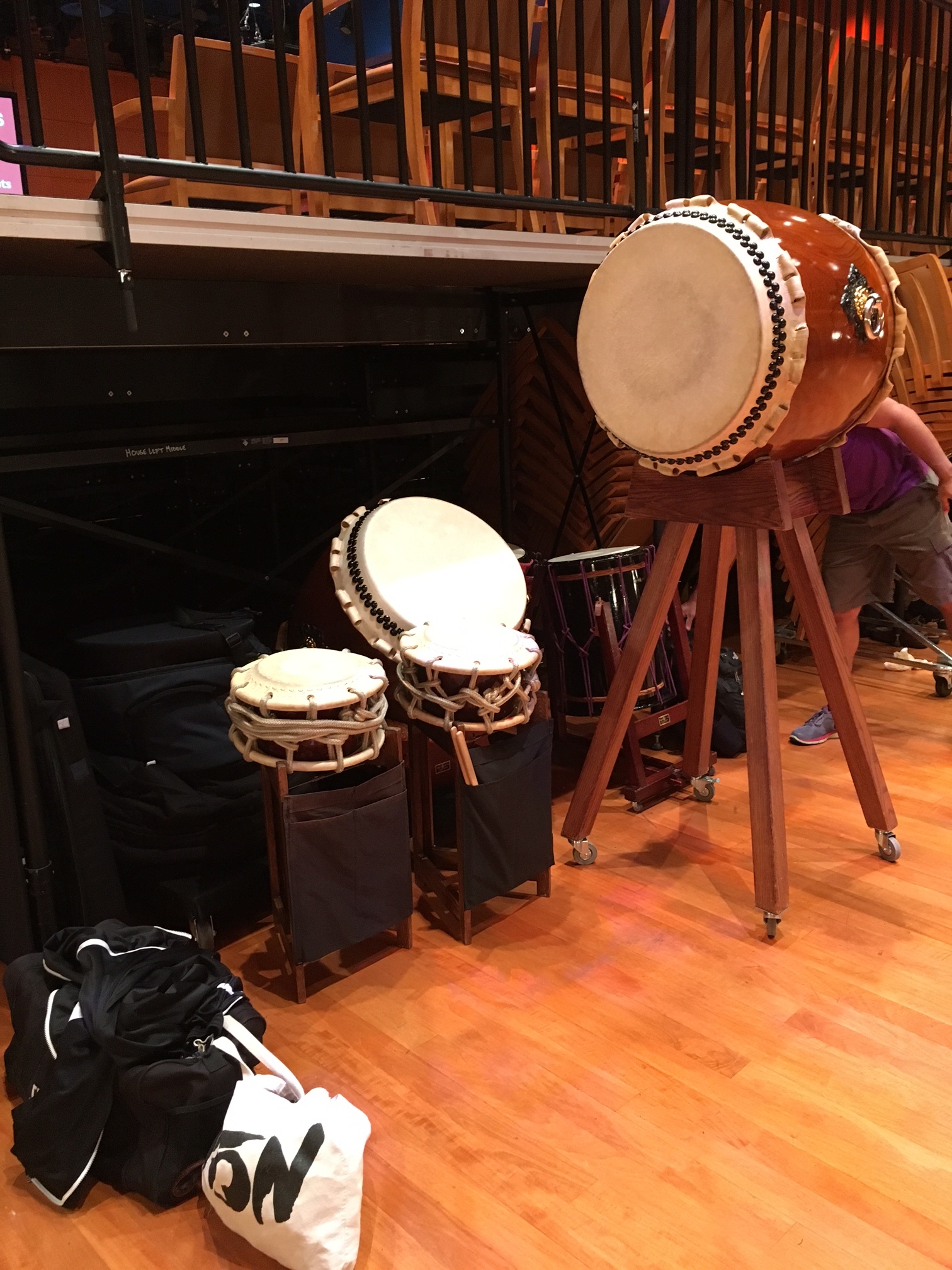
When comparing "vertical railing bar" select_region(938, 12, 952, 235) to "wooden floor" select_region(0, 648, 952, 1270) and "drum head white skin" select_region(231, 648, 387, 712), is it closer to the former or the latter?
"wooden floor" select_region(0, 648, 952, 1270)

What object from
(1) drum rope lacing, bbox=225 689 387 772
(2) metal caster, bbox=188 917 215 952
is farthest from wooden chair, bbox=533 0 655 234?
(2) metal caster, bbox=188 917 215 952

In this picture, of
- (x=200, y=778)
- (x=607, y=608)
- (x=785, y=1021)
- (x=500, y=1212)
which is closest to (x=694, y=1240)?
(x=500, y=1212)

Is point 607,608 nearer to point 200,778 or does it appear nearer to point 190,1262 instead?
point 200,778

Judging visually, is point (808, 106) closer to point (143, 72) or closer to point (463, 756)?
point (143, 72)

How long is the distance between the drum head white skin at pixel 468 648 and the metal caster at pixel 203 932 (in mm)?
753

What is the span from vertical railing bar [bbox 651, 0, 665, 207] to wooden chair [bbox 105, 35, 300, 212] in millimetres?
1143

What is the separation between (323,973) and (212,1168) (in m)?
0.70

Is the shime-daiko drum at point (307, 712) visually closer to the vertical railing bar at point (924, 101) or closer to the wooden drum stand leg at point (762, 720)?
the wooden drum stand leg at point (762, 720)

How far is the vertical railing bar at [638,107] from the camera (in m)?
2.95

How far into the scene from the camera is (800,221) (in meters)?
2.15

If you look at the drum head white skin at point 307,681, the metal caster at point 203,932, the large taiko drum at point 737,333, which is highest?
the large taiko drum at point 737,333

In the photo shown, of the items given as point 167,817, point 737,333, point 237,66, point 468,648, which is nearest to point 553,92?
point 237,66

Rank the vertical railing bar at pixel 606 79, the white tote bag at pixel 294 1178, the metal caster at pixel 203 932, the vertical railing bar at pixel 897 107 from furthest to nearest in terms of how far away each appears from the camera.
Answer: the vertical railing bar at pixel 897 107 → the vertical railing bar at pixel 606 79 → the metal caster at pixel 203 932 → the white tote bag at pixel 294 1178

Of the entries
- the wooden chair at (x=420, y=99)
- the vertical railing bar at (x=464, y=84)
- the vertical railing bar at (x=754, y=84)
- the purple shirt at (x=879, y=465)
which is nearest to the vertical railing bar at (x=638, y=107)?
the wooden chair at (x=420, y=99)
